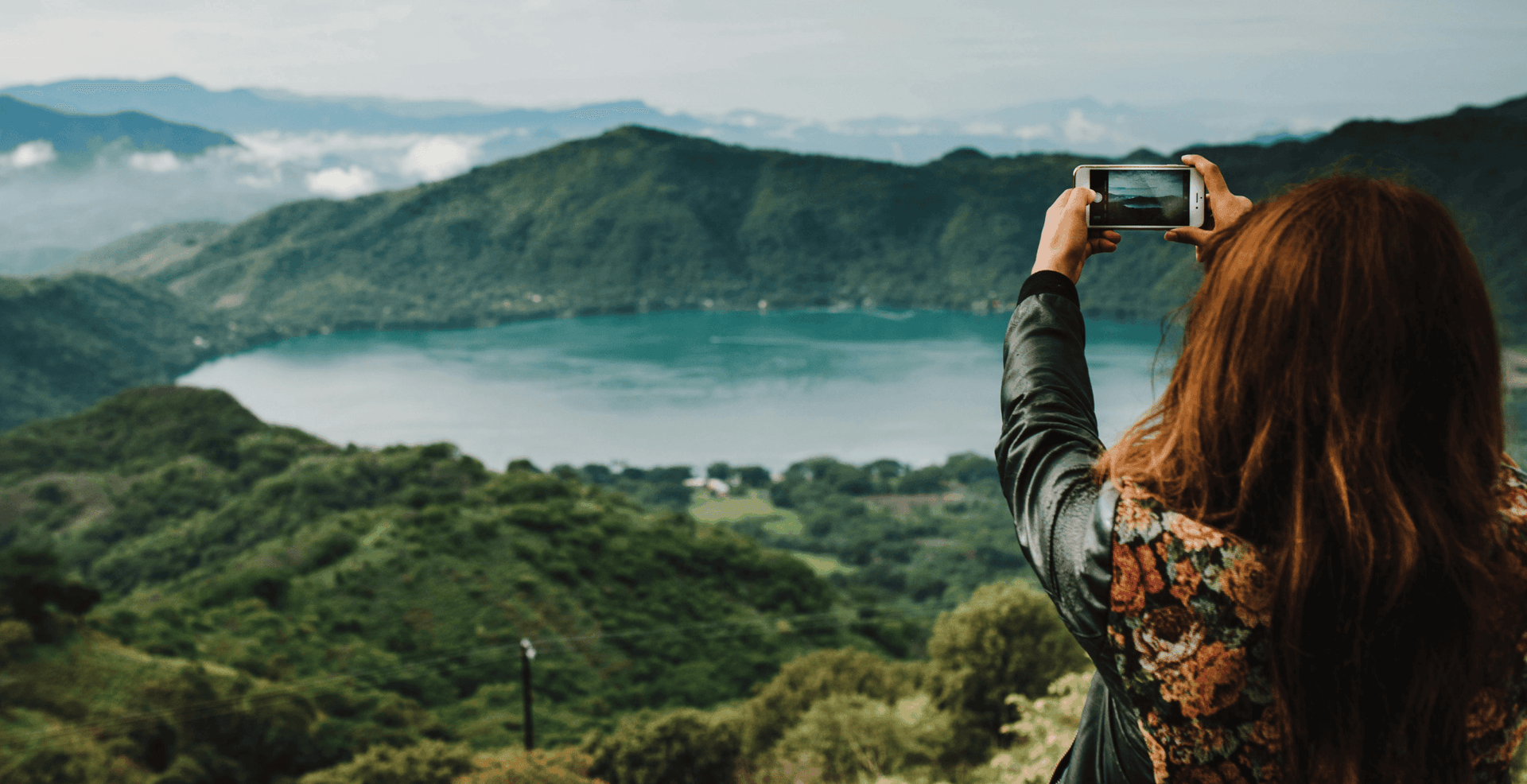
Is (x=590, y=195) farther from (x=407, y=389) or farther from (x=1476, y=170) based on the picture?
(x=1476, y=170)

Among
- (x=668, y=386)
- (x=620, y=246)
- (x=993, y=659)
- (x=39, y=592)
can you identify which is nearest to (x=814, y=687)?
(x=993, y=659)

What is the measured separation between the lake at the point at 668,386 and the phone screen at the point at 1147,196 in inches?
1793

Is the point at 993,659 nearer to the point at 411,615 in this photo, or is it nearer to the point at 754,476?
the point at 411,615

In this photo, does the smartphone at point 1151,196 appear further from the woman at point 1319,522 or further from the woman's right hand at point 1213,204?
the woman at point 1319,522

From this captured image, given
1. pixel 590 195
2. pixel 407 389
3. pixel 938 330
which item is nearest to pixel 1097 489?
pixel 407 389

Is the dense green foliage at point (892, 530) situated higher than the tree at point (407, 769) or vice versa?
the tree at point (407, 769)

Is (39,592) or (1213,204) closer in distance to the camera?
(1213,204)

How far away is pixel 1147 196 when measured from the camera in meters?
0.93

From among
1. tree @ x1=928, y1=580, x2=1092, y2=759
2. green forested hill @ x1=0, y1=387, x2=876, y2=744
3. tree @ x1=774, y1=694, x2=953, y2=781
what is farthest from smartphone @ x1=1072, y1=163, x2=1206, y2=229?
green forested hill @ x1=0, y1=387, x2=876, y2=744

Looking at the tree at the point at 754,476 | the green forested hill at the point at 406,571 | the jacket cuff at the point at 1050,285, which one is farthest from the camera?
the tree at the point at 754,476

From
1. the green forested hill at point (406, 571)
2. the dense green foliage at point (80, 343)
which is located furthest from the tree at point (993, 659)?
the dense green foliage at point (80, 343)

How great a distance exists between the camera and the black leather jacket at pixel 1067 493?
0.66 m

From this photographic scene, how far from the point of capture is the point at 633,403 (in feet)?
199

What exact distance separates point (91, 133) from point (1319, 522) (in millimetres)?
207179
